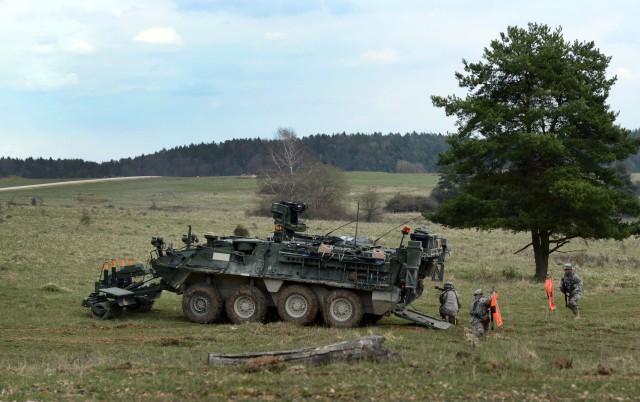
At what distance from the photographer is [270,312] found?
20.4 meters

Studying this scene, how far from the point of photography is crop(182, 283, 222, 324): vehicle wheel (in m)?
19.9

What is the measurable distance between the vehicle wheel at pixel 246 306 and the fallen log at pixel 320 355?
6462 mm

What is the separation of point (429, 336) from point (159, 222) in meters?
34.7

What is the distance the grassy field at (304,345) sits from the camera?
11.2 metres

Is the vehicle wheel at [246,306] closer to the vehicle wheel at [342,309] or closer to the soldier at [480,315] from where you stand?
the vehicle wheel at [342,309]

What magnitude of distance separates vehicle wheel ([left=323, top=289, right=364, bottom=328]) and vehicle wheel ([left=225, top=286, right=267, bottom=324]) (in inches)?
62.6

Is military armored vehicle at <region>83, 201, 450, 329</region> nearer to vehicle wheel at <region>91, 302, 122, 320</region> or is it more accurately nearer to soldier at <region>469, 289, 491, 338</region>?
vehicle wheel at <region>91, 302, 122, 320</region>

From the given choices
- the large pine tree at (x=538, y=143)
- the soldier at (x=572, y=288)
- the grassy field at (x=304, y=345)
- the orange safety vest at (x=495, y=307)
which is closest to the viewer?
the grassy field at (x=304, y=345)

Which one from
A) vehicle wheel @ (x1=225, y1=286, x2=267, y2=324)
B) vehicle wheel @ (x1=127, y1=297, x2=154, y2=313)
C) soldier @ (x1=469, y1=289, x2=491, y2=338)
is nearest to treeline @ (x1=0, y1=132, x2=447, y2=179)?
vehicle wheel @ (x1=127, y1=297, x2=154, y2=313)

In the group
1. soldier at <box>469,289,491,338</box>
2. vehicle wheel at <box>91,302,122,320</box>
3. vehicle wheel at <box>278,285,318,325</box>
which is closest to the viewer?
soldier at <box>469,289,491,338</box>

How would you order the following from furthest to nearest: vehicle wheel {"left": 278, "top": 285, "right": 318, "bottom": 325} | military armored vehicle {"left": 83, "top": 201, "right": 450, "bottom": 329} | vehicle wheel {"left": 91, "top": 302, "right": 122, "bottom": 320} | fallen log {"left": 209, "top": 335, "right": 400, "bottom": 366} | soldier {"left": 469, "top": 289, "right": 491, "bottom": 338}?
vehicle wheel {"left": 91, "top": 302, "right": 122, "bottom": 320}, vehicle wheel {"left": 278, "top": 285, "right": 318, "bottom": 325}, military armored vehicle {"left": 83, "top": 201, "right": 450, "bottom": 329}, soldier {"left": 469, "top": 289, "right": 491, "bottom": 338}, fallen log {"left": 209, "top": 335, "right": 400, "bottom": 366}

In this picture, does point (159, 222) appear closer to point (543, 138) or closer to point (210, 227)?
point (210, 227)

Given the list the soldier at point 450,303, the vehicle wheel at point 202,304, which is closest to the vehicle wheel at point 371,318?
the soldier at point 450,303

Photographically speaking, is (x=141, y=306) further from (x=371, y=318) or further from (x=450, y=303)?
(x=450, y=303)
